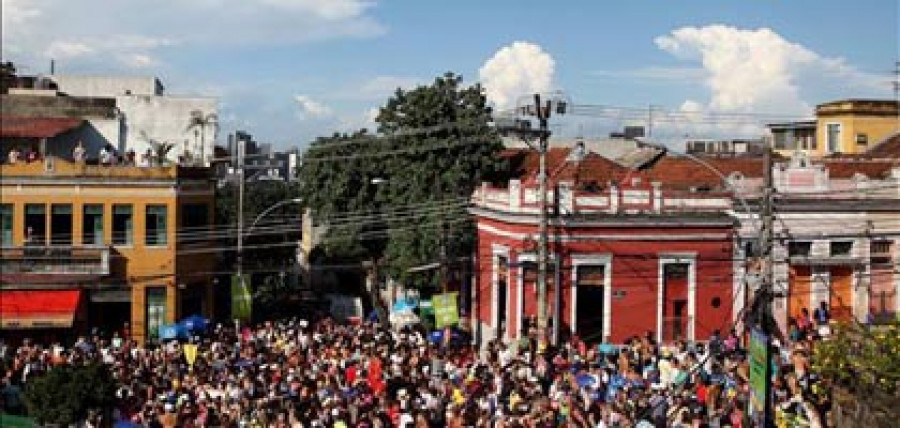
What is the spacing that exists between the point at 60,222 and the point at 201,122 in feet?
44.3

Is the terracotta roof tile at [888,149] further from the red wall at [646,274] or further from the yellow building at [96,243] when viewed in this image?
the yellow building at [96,243]

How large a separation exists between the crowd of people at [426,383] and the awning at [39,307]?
5.66 m

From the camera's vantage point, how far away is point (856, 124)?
5594cm

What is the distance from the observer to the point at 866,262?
3372cm

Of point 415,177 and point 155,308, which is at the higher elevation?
point 415,177

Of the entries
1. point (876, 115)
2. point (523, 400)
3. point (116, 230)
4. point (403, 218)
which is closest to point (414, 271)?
point (403, 218)

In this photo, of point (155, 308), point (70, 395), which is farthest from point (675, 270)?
point (70, 395)

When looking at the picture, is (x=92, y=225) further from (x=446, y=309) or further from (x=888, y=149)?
(x=888, y=149)

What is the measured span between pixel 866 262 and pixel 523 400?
16.9 m

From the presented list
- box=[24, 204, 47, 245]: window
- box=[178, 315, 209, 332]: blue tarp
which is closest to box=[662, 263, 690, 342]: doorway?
box=[178, 315, 209, 332]: blue tarp

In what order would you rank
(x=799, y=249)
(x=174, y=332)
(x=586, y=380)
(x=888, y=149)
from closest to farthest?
(x=586, y=380) → (x=174, y=332) → (x=799, y=249) → (x=888, y=149)

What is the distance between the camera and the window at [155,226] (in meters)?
38.8

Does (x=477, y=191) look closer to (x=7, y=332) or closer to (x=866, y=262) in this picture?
(x=866, y=262)

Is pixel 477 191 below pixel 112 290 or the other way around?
the other way around
